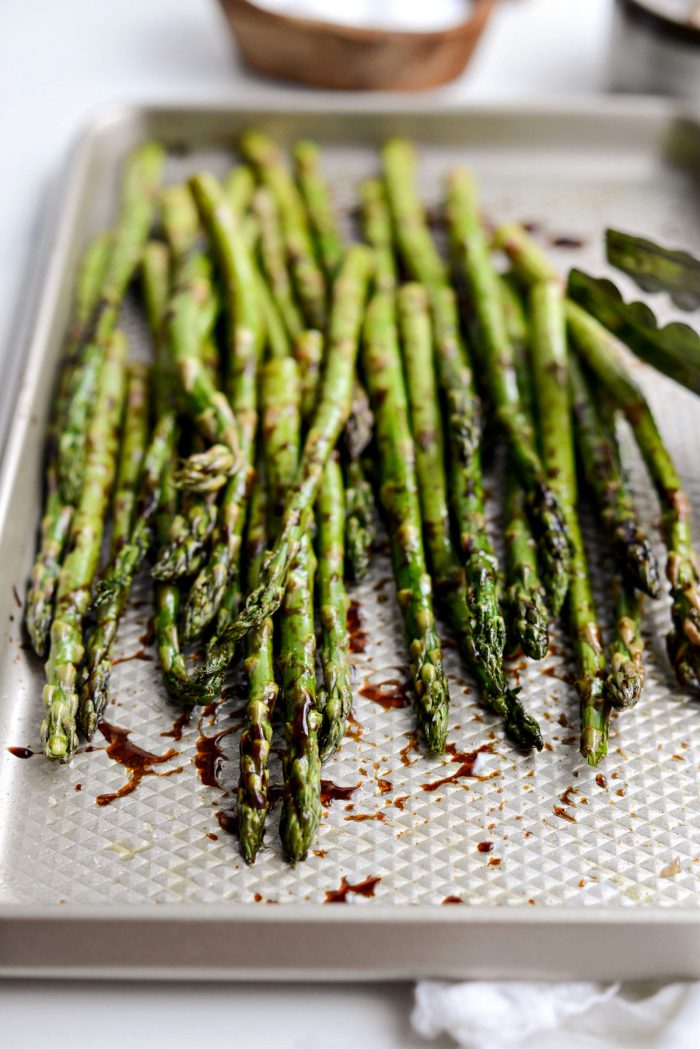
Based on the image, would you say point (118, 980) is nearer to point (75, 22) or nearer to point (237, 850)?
point (237, 850)

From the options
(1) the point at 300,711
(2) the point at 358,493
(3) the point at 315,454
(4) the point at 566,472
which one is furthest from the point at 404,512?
(1) the point at 300,711

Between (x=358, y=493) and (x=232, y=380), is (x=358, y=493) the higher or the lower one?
the lower one

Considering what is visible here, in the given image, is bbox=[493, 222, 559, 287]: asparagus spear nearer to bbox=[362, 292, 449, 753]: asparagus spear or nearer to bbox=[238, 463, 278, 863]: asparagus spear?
bbox=[362, 292, 449, 753]: asparagus spear

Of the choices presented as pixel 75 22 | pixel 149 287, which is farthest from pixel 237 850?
pixel 75 22

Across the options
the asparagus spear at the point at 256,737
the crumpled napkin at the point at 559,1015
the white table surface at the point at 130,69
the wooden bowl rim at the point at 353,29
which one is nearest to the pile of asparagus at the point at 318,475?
the asparagus spear at the point at 256,737

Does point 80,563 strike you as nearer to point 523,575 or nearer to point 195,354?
point 195,354

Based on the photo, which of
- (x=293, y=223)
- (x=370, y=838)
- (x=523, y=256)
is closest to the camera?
(x=370, y=838)

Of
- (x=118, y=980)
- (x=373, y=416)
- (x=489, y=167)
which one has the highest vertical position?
(x=489, y=167)
